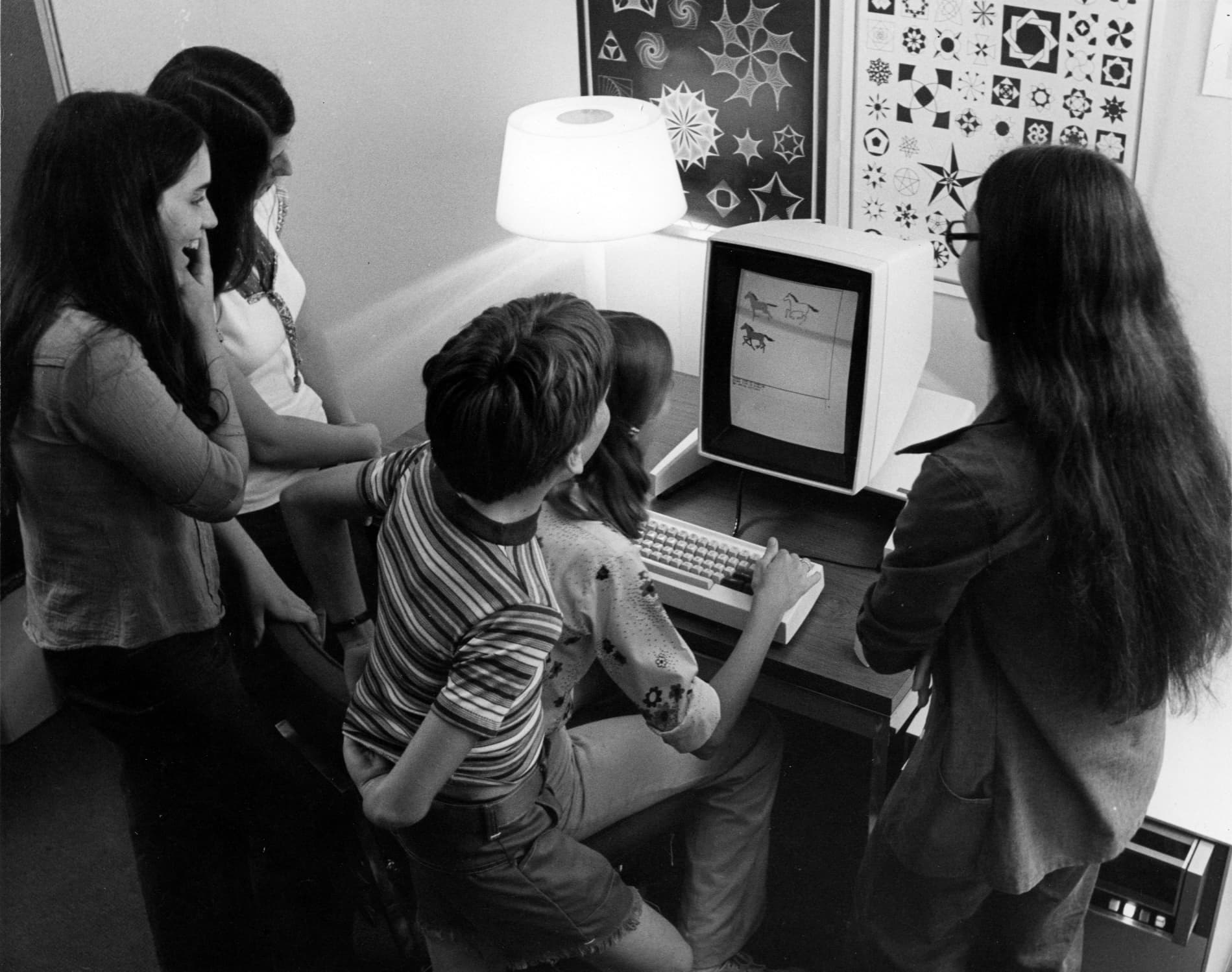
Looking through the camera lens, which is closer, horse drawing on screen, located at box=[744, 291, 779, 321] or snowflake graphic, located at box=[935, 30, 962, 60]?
horse drawing on screen, located at box=[744, 291, 779, 321]

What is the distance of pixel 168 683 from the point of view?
1.71 meters

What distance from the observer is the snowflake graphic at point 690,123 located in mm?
2316

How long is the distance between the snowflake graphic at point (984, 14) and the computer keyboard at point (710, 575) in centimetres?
89

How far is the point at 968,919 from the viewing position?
163 cm

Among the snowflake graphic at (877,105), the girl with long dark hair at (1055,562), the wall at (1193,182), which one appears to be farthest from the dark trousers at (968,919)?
the snowflake graphic at (877,105)

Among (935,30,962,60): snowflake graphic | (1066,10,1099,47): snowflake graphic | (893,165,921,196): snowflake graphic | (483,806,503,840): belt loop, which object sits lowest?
(483,806,503,840): belt loop

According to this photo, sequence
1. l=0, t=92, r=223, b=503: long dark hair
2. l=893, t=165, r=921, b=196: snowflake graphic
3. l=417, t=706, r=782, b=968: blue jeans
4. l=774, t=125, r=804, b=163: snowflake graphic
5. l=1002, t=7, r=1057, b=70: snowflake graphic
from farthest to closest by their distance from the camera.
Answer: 1. l=774, t=125, r=804, b=163: snowflake graphic
2. l=893, t=165, r=921, b=196: snowflake graphic
3. l=1002, t=7, r=1057, b=70: snowflake graphic
4. l=417, t=706, r=782, b=968: blue jeans
5. l=0, t=92, r=223, b=503: long dark hair

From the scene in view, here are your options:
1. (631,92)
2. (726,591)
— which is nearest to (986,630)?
(726,591)

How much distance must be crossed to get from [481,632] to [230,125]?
2.75ft

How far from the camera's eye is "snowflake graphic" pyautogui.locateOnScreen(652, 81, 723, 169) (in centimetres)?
232

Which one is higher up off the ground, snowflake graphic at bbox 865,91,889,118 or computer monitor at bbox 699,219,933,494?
snowflake graphic at bbox 865,91,889,118

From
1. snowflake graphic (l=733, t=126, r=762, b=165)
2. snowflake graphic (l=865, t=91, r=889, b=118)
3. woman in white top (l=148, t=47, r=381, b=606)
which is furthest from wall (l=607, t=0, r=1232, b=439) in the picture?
woman in white top (l=148, t=47, r=381, b=606)

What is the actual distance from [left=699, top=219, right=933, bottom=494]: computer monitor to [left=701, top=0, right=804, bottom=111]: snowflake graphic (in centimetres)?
48

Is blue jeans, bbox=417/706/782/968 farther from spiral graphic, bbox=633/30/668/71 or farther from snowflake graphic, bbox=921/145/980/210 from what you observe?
spiral graphic, bbox=633/30/668/71
